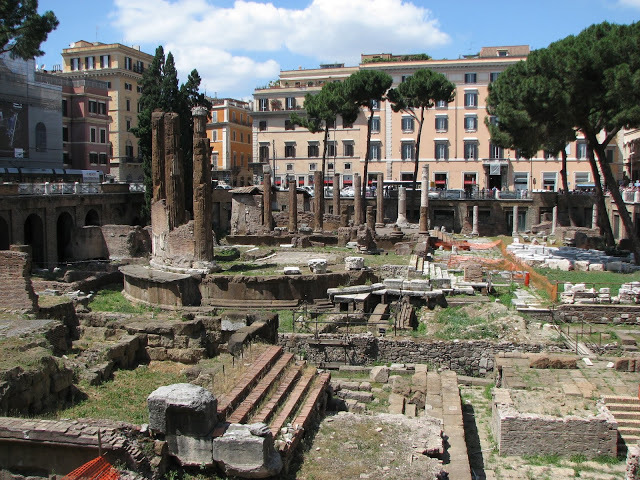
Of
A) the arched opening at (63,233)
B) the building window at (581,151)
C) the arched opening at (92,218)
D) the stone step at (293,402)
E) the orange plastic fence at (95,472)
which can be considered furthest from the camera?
the building window at (581,151)

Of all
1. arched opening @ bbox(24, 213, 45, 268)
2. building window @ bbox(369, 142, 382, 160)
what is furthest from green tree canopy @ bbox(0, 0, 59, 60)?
building window @ bbox(369, 142, 382, 160)

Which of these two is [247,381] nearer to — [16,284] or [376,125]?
[16,284]

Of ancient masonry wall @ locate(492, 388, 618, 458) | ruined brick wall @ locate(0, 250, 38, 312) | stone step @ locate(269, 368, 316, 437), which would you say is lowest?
ancient masonry wall @ locate(492, 388, 618, 458)

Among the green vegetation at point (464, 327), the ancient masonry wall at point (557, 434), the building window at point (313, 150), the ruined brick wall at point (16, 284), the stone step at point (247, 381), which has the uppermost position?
the building window at point (313, 150)

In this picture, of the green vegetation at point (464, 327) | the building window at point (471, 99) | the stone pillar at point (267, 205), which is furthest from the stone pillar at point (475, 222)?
the green vegetation at point (464, 327)

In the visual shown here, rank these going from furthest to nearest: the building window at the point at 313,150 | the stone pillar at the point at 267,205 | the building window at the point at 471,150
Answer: the building window at the point at 313,150
the building window at the point at 471,150
the stone pillar at the point at 267,205

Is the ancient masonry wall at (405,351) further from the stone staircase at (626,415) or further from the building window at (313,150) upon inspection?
the building window at (313,150)

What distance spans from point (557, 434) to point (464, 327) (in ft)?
25.2

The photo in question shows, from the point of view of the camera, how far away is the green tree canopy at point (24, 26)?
1154 inches

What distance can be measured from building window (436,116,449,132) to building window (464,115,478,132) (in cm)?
155

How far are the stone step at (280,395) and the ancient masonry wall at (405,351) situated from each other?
564cm

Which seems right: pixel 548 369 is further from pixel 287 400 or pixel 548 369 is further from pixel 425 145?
pixel 425 145

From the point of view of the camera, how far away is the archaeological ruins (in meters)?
9.14

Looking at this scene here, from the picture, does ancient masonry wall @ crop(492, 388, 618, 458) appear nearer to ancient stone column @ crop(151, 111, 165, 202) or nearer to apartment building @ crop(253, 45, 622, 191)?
ancient stone column @ crop(151, 111, 165, 202)
